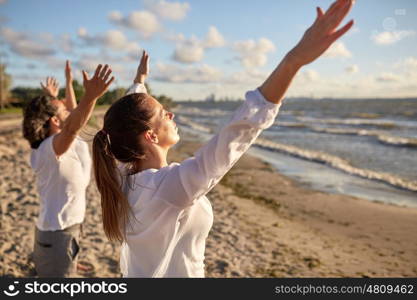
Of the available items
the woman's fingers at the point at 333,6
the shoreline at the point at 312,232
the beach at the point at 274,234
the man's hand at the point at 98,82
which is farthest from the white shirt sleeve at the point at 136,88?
the shoreline at the point at 312,232

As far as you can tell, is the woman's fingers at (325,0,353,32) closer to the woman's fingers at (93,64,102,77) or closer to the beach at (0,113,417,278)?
the woman's fingers at (93,64,102,77)

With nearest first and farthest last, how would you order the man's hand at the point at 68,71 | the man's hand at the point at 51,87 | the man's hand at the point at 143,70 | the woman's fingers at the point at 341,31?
the woman's fingers at the point at 341,31 → the man's hand at the point at 143,70 → the man's hand at the point at 68,71 → the man's hand at the point at 51,87

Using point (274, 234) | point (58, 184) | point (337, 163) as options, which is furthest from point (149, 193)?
point (337, 163)

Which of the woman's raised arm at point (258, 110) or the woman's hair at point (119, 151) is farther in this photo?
the woman's hair at point (119, 151)

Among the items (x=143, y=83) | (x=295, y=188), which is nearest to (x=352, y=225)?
(x=295, y=188)

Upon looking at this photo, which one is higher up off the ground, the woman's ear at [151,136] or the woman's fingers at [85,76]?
the woman's fingers at [85,76]

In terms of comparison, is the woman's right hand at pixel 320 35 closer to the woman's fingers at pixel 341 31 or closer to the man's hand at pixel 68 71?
the woman's fingers at pixel 341 31

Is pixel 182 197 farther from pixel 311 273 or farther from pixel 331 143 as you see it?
pixel 331 143

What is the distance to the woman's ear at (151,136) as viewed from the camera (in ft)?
6.24

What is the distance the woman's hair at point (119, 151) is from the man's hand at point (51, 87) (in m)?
2.21

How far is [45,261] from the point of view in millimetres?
3492

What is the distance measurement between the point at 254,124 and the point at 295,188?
1114 cm

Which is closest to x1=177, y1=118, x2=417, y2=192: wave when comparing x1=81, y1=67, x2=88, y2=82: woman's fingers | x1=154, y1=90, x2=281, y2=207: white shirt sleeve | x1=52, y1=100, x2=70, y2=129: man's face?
x1=52, y1=100, x2=70, y2=129: man's face

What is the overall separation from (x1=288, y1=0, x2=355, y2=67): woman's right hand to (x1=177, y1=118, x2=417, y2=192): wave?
1214cm
